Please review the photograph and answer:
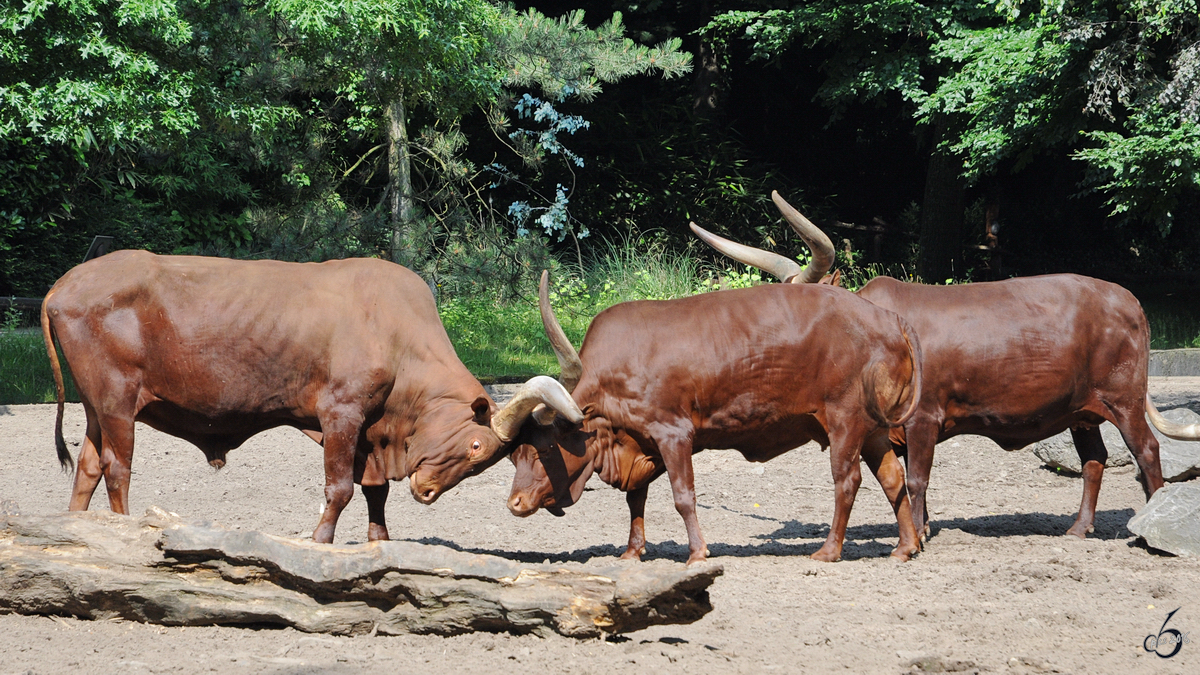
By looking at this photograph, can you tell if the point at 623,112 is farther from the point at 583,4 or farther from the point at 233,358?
the point at 233,358

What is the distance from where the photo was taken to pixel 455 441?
6039mm

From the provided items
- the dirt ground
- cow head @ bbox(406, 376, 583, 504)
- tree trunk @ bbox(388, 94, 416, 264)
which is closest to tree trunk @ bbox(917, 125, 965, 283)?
tree trunk @ bbox(388, 94, 416, 264)

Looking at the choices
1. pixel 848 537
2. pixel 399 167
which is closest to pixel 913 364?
pixel 848 537

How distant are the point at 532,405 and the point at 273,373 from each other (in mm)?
1466

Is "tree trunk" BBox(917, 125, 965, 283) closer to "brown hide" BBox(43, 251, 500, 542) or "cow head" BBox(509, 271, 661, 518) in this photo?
"cow head" BBox(509, 271, 661, 518)

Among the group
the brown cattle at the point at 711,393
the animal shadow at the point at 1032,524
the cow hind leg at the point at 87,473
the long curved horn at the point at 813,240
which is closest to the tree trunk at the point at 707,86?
the long curved horn at the point at 813,240

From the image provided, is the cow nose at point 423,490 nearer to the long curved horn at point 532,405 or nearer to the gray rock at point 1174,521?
the long curved horn at point 532,405

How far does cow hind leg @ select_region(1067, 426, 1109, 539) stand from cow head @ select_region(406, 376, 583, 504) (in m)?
3.42

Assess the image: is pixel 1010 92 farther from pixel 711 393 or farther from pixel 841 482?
pixel 711 393

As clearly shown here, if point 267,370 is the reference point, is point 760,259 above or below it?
above

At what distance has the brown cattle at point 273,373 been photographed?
5.94 metres

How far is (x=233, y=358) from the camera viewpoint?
239 inches

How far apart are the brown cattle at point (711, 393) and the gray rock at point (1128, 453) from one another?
9.15ft

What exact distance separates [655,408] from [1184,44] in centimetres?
845
